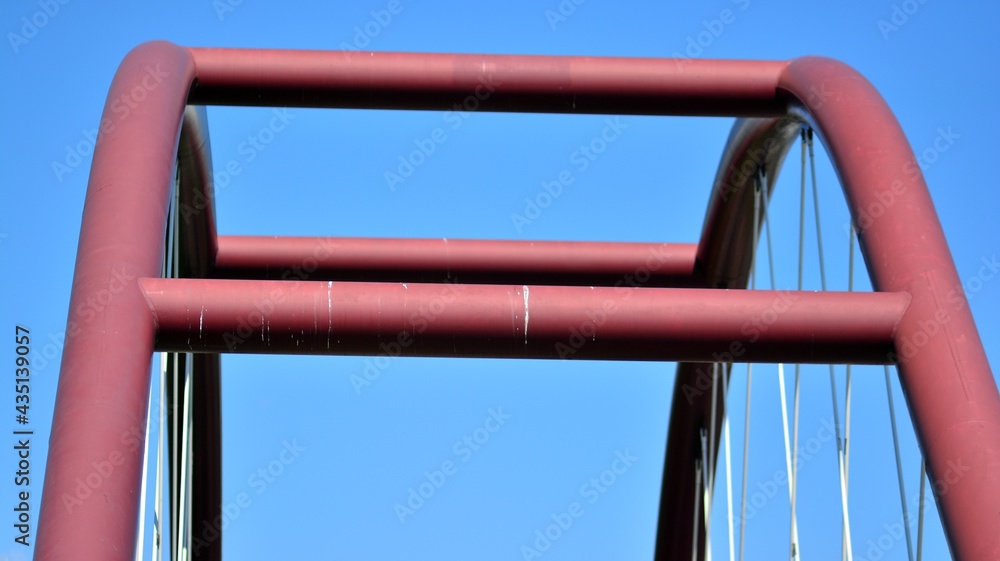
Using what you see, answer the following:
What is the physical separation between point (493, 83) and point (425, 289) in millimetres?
2865

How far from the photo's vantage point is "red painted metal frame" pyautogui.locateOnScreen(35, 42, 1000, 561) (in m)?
7.64

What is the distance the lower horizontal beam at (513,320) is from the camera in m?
8.52

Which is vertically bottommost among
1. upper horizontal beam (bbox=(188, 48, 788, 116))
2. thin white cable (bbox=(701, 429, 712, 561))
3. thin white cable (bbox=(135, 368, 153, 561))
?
thin white cable (bbox=(135, 368, 153, 561))

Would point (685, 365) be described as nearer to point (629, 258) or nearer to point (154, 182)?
point (629, 258)

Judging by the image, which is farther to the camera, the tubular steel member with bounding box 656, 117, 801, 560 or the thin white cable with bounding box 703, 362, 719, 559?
the thin white cable with bounding box 703, 362, 719, 559

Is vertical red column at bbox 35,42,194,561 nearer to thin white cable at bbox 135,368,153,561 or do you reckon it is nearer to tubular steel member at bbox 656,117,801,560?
thin white cable at bbox 135,368,153,561

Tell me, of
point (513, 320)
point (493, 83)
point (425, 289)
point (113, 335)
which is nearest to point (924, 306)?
point (513, 320)

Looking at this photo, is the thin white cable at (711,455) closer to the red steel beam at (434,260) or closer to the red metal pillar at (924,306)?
the red steel beam at (434,260)

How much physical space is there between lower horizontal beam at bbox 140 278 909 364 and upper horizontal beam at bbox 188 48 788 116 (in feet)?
8.93

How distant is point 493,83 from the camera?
10992 mm

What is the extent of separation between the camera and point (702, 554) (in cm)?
1577

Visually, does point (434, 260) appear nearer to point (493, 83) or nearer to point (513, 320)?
point (493, 83)

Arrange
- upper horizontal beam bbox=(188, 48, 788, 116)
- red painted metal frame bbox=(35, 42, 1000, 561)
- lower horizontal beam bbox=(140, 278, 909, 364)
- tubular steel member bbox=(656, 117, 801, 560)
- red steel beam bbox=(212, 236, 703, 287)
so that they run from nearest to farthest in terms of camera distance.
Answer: red painted metal frame bbox=(35, 42, 1000, 561)
lower horizontal beam bbox=(140, 278, 909, 364)
upper horizontal beam bbox=(188, 48, 788, 116)
tubular steel member bbox=(656, 117, 801, 560)
red steel beam bbox=(212, 236, 703, 287)

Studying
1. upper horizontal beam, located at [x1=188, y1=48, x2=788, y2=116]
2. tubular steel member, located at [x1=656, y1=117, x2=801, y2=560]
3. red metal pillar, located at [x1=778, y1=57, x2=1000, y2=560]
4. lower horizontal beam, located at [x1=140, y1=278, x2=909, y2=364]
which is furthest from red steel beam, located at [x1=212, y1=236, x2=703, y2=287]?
lower horizontal beam, located at [x1=140, y1=278, x2=909, y2=364]
